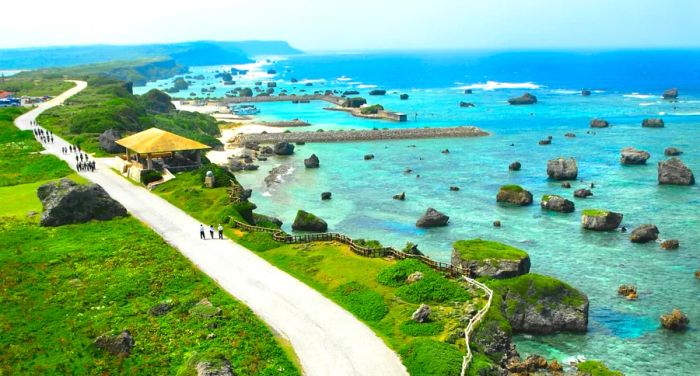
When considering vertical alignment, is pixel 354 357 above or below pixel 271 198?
above

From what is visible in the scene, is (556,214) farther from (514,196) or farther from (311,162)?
(311,162)

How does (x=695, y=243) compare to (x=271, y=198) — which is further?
(x=271, y=198)

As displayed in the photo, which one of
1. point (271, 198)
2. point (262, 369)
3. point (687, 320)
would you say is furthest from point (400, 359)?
point (271, 198)

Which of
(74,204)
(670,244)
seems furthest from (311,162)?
(670,244)

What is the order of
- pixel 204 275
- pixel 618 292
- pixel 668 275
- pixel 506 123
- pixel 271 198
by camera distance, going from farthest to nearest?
1. pixel 506 123
2. pixel 271 198
3. pixel 668 275
4. pixel 618 292
5. pixel 204 275

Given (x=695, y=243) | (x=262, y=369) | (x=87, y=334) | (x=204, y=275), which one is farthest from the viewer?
(x=695, y=243)

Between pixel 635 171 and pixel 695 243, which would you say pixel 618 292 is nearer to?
pixel 695 243

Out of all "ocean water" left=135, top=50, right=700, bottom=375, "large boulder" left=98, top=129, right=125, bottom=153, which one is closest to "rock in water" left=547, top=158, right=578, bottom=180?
"ocean water" left=135, top=50, right=700, bottom=375
